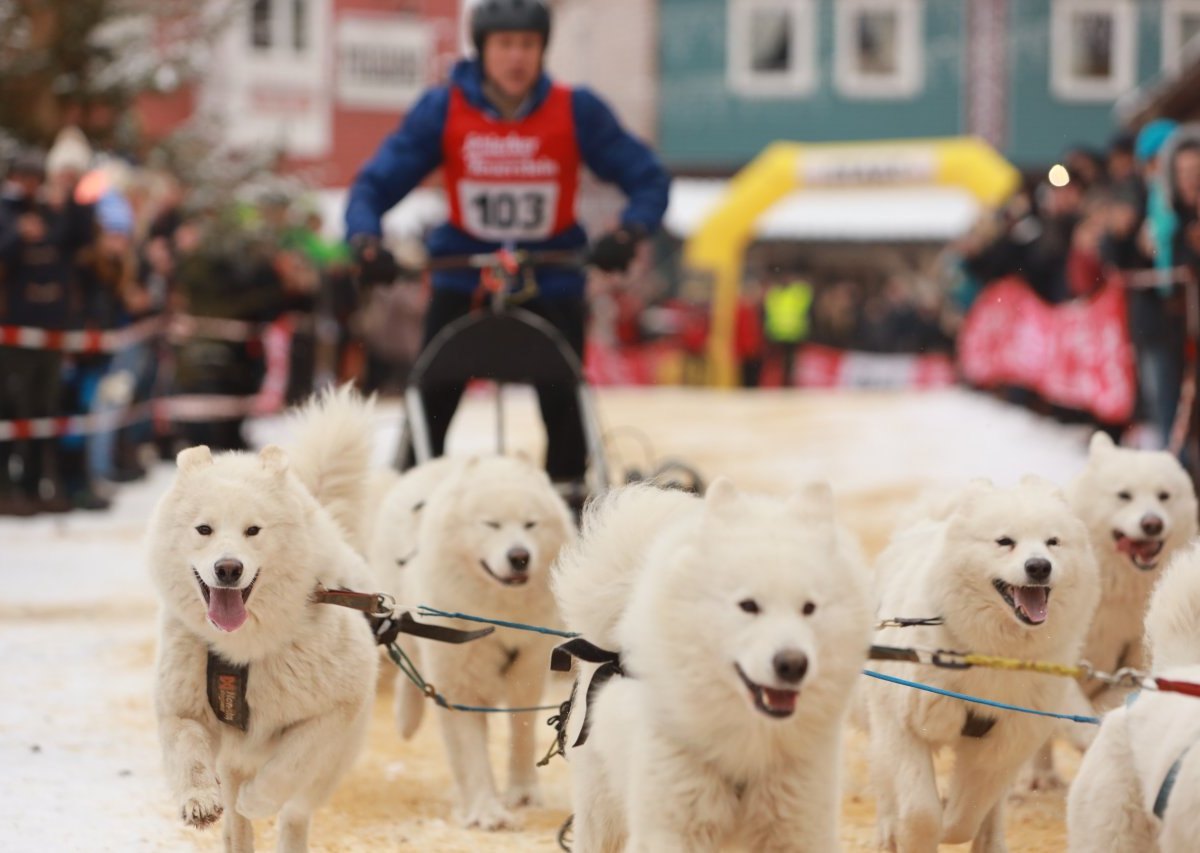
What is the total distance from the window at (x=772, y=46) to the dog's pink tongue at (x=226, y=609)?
88.9 feet

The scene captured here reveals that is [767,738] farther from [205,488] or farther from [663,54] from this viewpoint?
[663,54]

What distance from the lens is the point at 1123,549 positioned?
514 centimetres

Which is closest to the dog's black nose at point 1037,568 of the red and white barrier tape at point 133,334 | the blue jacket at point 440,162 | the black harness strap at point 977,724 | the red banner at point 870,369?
the black harness strap at point 977,724

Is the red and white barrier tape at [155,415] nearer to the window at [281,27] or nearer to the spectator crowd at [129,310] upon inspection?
the spectator crowd at [129,310]

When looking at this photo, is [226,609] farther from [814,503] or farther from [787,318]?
[787,318]

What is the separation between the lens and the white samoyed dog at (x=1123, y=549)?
5.08m

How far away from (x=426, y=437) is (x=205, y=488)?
193 centimetres

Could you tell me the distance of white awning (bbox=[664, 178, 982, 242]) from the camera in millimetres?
26469

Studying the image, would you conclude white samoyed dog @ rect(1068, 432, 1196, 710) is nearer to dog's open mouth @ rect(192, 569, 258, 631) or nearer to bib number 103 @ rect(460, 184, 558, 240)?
bib number 103 @ rect(460, 184, 558, 240)

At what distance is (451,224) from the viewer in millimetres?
6316

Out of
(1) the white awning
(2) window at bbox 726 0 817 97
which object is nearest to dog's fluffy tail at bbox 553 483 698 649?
(1) the white awning

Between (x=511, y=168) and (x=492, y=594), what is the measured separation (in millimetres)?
1862

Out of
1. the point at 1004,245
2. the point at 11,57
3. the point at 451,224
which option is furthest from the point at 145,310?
the point at 1004,245

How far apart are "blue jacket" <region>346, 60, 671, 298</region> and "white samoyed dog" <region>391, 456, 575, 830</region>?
1347mm
